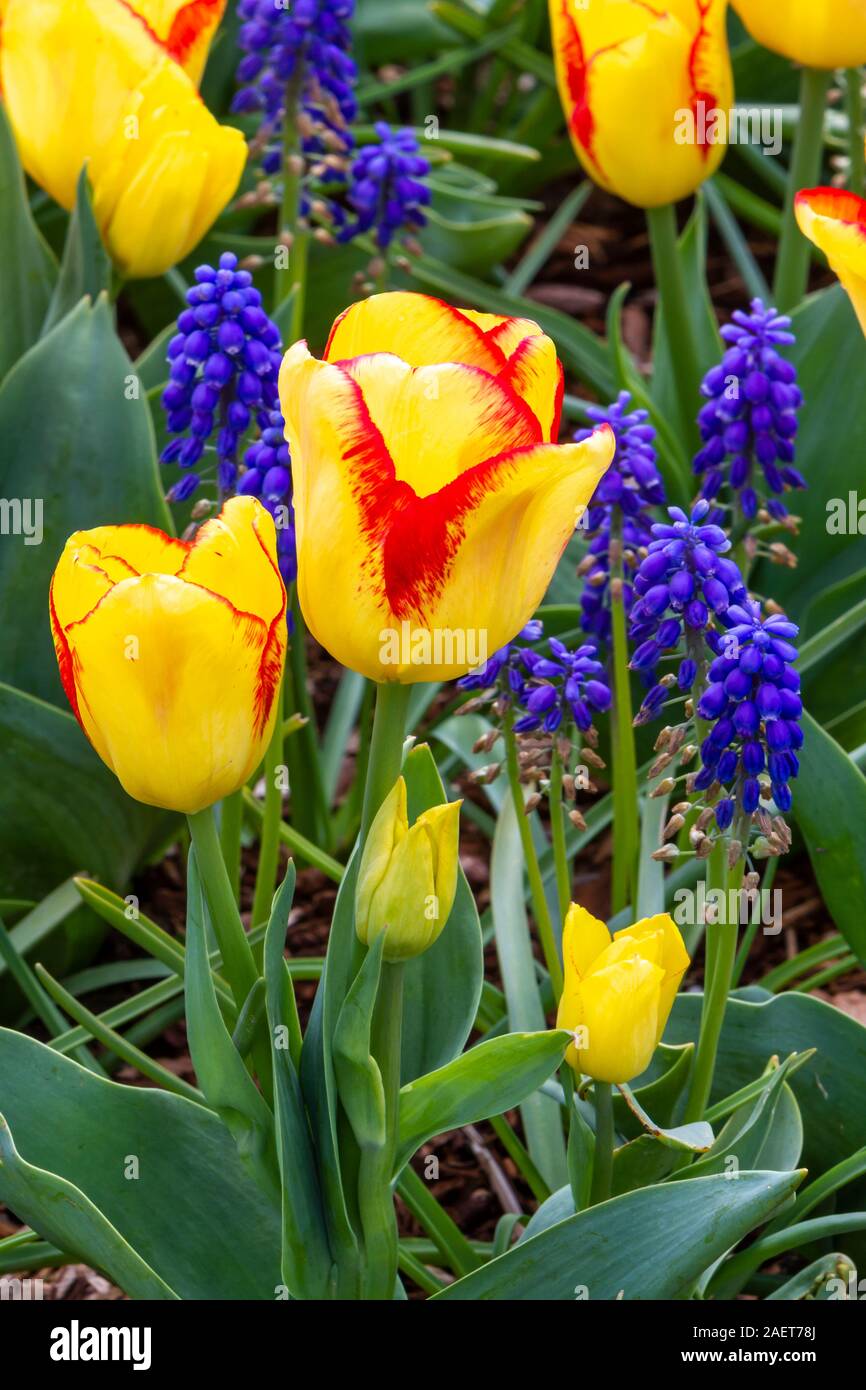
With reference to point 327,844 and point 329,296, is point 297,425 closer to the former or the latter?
point 327,844

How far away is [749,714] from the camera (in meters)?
1.04

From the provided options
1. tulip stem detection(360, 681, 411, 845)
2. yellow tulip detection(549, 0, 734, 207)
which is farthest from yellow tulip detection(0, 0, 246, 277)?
tulip stem detection(360, 681, 411, 845)

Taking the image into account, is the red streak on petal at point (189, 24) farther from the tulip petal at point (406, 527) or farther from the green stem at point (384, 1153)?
the green stem at point (384, 1153)

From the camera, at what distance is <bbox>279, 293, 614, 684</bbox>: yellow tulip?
82 cm

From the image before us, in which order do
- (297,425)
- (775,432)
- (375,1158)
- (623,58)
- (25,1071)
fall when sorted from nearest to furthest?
(297,425)
(375,1158)
(25,1071)
(775,432)
(623,58)

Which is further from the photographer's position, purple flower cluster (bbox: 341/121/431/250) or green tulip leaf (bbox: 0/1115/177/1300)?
purple flower cluster (bbox: 341/121/431/250)

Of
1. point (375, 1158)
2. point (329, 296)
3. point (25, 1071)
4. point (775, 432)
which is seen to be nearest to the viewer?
point (375, 1158)

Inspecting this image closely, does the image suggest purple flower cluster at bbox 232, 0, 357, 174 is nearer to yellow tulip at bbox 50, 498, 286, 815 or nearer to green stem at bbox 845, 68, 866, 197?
green stem at bbox 845, 68, 866, 197

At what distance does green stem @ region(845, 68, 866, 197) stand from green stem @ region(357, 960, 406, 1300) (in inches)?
56.8

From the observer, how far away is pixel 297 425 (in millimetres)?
884

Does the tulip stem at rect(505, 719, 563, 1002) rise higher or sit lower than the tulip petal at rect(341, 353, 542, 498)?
lower

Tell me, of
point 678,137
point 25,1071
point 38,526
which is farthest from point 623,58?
point 25,1071
